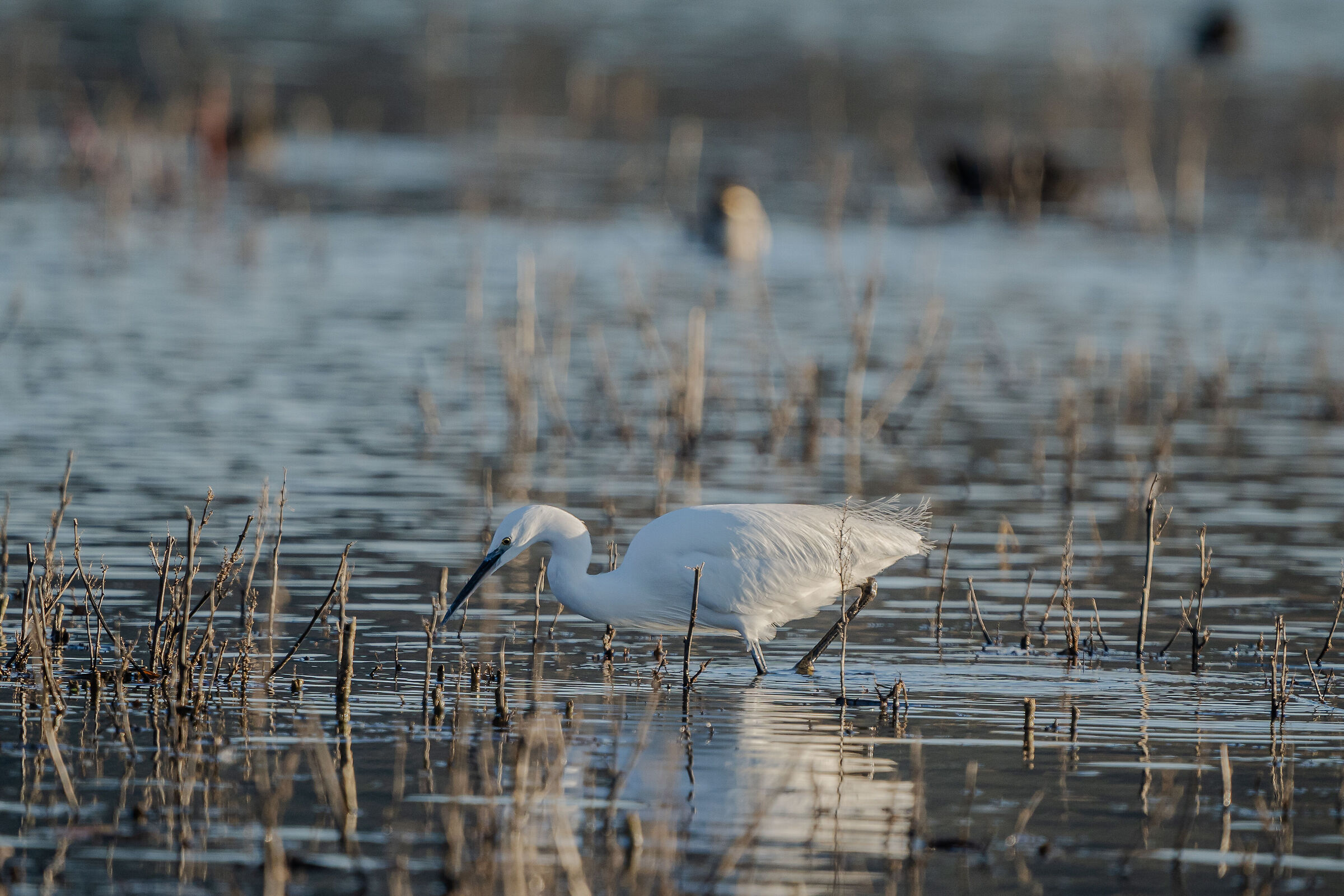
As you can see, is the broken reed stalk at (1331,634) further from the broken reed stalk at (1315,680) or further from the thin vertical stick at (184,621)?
the thin vertical stick at (184,621)

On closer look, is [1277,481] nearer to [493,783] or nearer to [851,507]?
[851,507]

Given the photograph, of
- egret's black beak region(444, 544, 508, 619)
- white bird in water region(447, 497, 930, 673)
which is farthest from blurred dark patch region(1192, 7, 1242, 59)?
egret's black beak region(444, 544, 508, 619)

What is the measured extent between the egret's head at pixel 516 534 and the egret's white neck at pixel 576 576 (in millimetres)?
18

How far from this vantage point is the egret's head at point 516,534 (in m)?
8.64

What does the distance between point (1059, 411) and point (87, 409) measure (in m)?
7.25

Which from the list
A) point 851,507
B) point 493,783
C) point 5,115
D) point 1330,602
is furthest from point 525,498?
point 5,115

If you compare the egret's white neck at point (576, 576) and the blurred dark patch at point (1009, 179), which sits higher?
the blurred dark patch at point (1009, 179)

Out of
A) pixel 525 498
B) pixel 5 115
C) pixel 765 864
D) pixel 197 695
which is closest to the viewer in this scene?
pixel 765 864

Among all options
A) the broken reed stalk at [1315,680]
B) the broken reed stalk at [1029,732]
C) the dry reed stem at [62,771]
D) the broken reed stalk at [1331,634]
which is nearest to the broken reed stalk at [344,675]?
the dry reed stem at [62,771]

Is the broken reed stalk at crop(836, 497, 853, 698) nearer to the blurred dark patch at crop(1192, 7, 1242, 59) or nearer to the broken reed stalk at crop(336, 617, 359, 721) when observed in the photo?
the broken reed stalk at crop(336, 617, 359, 721)

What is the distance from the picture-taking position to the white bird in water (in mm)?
8734

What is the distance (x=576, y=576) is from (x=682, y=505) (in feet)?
13.1

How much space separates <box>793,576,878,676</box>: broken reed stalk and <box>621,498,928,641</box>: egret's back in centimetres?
9

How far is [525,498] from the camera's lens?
1280 centimetres
